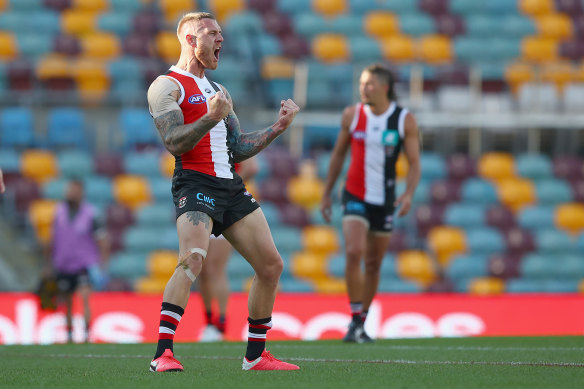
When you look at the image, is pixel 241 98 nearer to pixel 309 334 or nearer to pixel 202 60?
pixel 309 334

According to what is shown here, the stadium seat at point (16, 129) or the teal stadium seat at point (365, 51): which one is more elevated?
the teal stadium seat at point (365, 51)

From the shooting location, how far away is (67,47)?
16.8m

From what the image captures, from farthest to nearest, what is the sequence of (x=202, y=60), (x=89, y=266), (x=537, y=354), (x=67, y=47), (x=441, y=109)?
(x=67, y=47) < (x=441, y=109) < (x=89, y=266) < (x=537, y=354) < (x=202, y=60)

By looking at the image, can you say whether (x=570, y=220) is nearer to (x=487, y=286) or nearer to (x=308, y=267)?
(x=487, y=286)

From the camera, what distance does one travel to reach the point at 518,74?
16.0m

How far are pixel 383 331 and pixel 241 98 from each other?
5850 millimetres

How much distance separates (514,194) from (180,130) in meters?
11.2

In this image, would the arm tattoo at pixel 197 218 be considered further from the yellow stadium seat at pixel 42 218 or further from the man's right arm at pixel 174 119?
the yellow stadium seat at pixel 42 218

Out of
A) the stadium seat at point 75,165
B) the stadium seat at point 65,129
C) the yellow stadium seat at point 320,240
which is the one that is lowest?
the yellow stadium seat at point 320,240

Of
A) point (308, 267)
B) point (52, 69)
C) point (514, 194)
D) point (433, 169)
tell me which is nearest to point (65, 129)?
point (52, 69)

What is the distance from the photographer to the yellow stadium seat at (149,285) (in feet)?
43.1

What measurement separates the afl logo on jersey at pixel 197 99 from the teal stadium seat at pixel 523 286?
30.2 ft

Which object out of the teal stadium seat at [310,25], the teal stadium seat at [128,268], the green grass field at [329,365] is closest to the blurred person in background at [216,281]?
the green grass field at [329,365]

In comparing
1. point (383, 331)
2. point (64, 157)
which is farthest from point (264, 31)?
point (383, 331)
